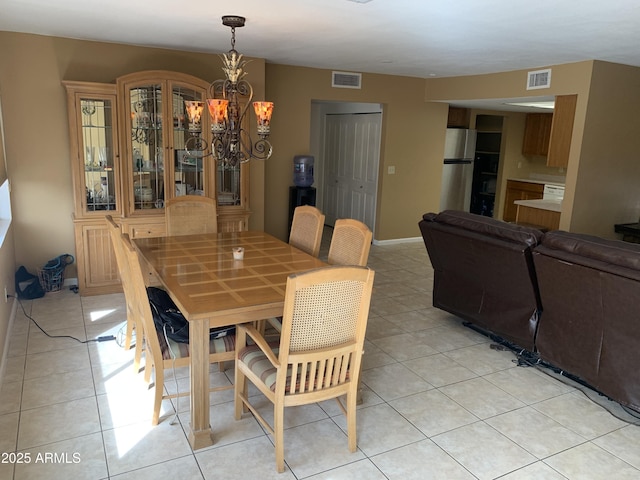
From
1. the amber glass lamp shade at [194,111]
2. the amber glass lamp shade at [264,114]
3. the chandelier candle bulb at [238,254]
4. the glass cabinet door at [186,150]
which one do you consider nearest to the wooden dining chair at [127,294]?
→ the chandelier candle bulb at [238,254]

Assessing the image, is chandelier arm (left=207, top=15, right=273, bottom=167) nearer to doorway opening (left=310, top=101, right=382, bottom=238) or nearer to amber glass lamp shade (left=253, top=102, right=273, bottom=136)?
amber glass lamp shade (left=253, top=102, right=273, bottom=136)

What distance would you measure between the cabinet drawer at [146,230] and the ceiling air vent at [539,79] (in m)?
4.21

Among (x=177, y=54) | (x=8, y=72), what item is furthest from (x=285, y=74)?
(x=8, y=72)

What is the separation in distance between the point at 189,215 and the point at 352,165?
157 inches

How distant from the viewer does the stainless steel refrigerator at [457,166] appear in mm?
7791

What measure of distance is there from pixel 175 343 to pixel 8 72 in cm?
325

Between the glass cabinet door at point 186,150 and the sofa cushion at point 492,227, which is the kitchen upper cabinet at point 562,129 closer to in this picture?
the sofa cushion at point 492,227

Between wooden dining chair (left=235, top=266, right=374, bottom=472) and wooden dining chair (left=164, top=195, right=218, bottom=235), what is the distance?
1.92m

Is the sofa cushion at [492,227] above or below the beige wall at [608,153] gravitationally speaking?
below

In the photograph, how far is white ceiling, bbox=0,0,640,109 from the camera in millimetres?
3033

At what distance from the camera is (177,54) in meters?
4.87

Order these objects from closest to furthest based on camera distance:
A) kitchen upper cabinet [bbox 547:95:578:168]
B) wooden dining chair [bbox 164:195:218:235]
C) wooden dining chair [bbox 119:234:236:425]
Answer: wooden dining chair [bbox 119:234:236:425], wooden dining chair [bbox 164:195:218:235], kitchen upper cabinet [bbox 547:95:578:168]

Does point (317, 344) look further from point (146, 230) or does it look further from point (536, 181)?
point (536, 181)

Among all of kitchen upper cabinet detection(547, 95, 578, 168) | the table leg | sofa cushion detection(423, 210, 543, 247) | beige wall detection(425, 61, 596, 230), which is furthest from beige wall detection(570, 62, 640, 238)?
the table leg
